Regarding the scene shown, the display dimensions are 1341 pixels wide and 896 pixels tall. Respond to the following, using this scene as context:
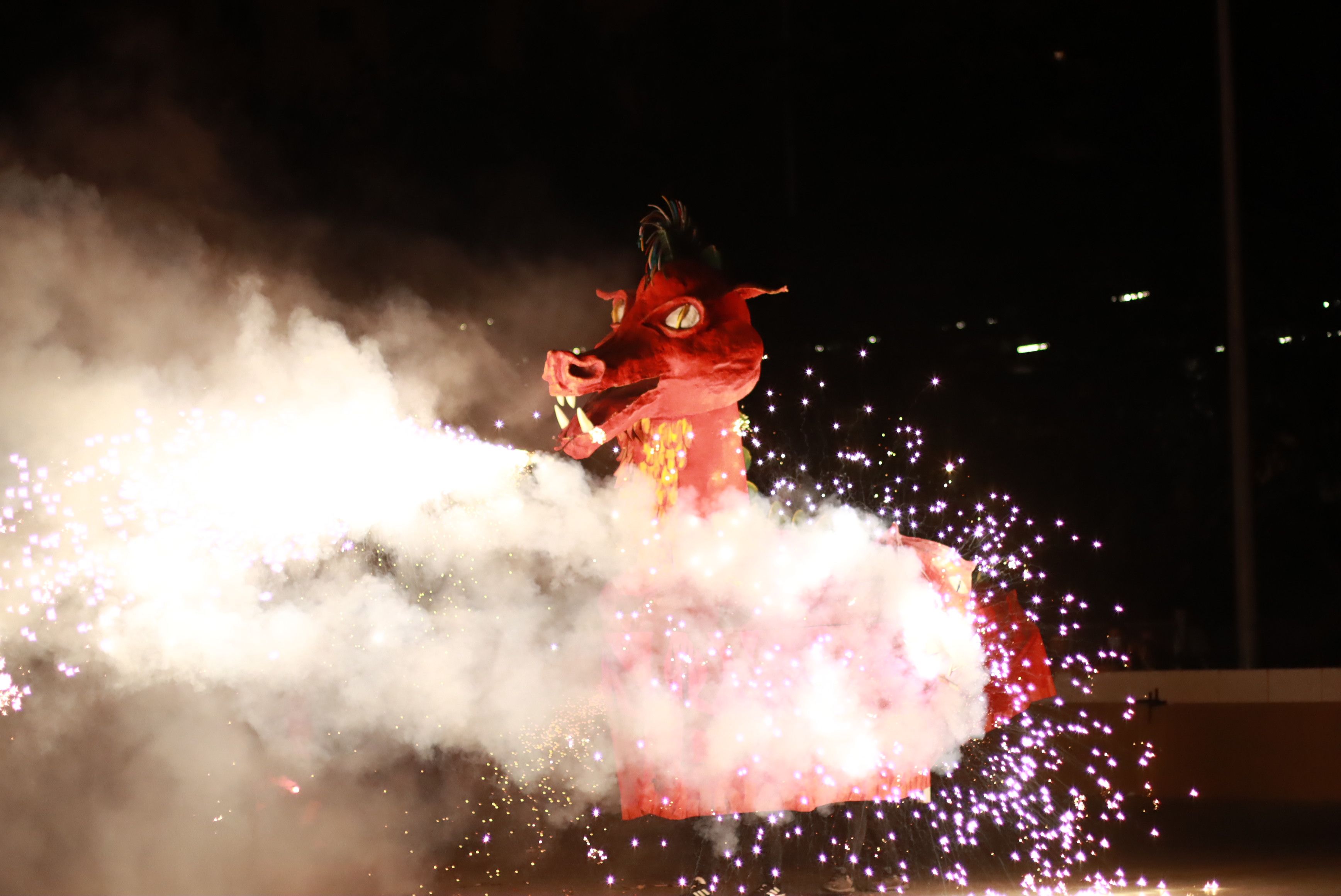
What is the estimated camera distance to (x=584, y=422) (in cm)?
445

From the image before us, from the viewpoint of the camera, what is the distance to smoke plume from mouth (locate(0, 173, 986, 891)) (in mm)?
5406

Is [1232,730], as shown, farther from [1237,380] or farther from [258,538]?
[258,538]

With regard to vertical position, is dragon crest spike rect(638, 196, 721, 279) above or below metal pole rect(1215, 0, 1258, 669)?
below

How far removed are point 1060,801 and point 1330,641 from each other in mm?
3894

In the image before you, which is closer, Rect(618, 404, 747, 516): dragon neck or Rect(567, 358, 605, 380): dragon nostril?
Rect(567, 358, 605, 380): dragon nostril

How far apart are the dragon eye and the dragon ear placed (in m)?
0.16

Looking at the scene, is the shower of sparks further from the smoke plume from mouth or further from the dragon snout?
the dragon snout

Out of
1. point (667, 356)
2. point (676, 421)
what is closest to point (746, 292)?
point (667, 356)

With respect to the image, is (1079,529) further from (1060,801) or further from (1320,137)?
(1320,137)

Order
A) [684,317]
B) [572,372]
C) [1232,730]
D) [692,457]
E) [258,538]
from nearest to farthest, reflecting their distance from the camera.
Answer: [572,372]
[684,317]
[692,457]
[258,538]
[1232,730]

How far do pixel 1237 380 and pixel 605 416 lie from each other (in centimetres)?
678

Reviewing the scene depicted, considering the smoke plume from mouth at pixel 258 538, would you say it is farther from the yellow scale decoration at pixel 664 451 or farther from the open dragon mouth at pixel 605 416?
the open dragon mouth at pixel 605 416

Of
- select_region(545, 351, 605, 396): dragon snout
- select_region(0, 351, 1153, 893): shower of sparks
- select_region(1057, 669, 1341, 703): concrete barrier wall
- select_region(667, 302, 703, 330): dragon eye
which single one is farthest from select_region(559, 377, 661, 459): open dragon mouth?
select_region(1057, 669, 1341, 703): concrete barrier wall

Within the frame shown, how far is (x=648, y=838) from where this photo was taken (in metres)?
6.79
